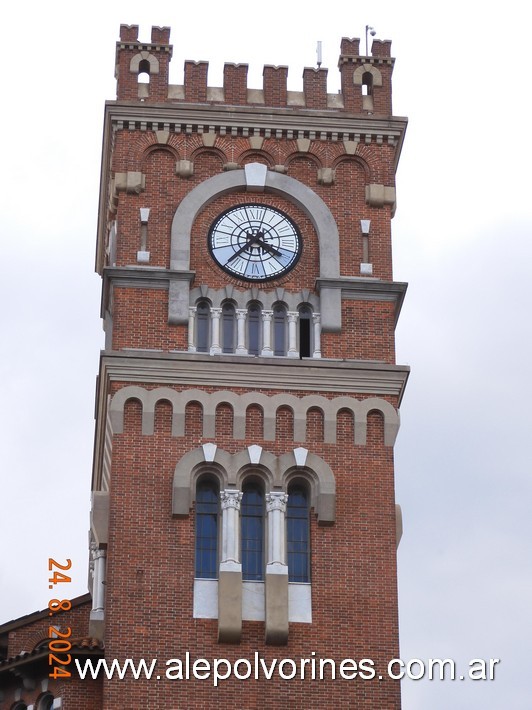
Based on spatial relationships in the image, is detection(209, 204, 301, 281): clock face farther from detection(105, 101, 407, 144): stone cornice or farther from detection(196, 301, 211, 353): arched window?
detection(105, 101, 407, 144): stone cornice

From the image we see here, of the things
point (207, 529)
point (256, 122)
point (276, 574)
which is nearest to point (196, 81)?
point (256, 122)

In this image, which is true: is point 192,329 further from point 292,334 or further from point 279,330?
point 292,334

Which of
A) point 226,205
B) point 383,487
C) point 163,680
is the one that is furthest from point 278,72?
point 163,680

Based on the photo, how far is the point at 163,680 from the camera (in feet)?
153

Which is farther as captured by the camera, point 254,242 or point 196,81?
point 196,81

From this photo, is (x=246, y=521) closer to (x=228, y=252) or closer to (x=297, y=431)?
(x=297, y=431)

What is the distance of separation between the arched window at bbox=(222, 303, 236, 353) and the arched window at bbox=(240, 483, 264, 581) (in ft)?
12.6

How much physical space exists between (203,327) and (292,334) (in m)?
2.27

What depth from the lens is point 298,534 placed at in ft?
162

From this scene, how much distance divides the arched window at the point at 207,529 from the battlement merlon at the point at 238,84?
1126 cm

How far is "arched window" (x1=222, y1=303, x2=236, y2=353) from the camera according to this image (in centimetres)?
5153

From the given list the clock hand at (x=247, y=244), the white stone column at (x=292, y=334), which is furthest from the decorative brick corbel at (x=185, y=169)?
the white stone column at (x=292, y=334)

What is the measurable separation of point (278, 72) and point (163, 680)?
58.0 feet

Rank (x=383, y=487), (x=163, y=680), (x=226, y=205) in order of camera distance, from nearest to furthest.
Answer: (x=163, y=680), (x=383, y=487), (x=226, y=205)
